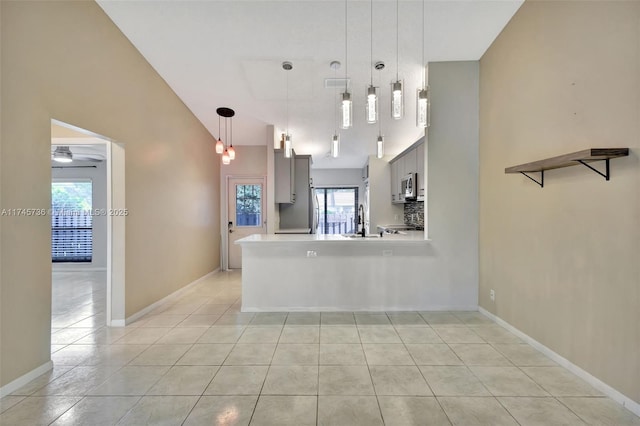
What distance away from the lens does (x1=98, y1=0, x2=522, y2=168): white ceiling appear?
271 centimetres

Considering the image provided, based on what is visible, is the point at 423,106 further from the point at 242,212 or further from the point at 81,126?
the point at 242,212

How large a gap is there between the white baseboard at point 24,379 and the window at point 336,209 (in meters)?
7.07

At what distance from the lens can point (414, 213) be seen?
5.84 metres

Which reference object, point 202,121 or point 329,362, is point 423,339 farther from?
point 202,121

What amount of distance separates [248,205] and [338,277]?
3411mm

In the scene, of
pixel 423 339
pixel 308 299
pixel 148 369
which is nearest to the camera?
pixel 148 369

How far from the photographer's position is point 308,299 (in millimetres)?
3473

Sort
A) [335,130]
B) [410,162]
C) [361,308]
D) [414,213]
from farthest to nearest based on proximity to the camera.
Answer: [414,213]
[335,130]
[410,162]
[361,308]

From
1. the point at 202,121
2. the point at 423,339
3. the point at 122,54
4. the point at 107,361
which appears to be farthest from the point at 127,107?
the point at 423,339

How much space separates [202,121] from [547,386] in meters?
5.66

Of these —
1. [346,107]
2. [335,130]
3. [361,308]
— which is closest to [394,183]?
[335,130]

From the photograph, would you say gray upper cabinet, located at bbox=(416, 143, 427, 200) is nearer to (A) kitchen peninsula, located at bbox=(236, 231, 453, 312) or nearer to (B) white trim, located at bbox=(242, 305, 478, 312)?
(A) kitchen peninsula, located at bbox=(236, 231, 453, 312)

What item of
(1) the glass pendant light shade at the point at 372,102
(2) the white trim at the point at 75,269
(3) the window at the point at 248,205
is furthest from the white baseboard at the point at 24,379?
(2) the white trim at the point at 75,269

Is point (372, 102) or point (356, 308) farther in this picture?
point (356, 308)
